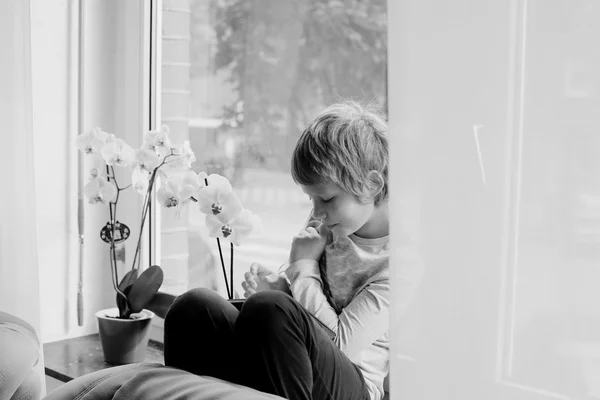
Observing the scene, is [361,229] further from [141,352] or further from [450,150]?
[141,352]

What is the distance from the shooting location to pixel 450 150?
865mm

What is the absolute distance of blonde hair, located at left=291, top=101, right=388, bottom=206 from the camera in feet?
4.53

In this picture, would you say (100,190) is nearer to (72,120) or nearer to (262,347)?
(72,120)

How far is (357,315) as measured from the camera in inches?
53.5

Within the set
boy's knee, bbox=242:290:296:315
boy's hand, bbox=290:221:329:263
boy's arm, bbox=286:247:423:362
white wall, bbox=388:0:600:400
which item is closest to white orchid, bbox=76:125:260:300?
boy's hand, bbox=290:221:329:263

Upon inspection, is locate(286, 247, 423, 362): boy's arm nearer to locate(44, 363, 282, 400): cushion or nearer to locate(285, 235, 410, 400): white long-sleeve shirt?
locate(285, 235, 410, 400): white long-sleeve shirt

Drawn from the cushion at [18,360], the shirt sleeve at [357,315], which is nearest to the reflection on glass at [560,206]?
the shirt sleeve at [357,315]

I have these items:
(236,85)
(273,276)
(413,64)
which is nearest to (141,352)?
(273,276)

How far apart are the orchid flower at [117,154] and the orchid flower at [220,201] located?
337 mm

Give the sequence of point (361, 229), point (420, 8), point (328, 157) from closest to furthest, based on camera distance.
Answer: point (420, 8) < point (328, 157) < point (361, 229)

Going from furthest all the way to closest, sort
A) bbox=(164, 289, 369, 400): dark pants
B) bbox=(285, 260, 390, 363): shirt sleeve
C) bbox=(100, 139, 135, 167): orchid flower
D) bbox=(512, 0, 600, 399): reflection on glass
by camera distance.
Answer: bbox=(100, 139, 135, 167): orchid flower, bbox=(285, 260, 390, 363): shirt sleeve, bbox=(164, 289, 369, 400): dark pants, bbox=(512, 0, 600, 399): reflection on glass

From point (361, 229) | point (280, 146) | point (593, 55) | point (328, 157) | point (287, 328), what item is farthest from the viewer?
point (280, 146)

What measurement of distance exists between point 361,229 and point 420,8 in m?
0.67

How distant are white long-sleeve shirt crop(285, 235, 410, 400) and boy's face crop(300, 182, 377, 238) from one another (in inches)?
2.7
